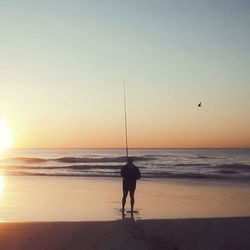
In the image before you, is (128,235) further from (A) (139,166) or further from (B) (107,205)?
(A) (139,166)

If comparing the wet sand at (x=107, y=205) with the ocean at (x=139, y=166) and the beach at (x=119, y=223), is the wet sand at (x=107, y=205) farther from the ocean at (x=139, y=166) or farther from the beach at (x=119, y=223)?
the ocean at (x=139, y=166)

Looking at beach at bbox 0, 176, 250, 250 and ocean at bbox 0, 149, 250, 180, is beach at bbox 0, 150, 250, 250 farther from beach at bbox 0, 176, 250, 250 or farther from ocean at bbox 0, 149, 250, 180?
ocean at bbox 0, 149, 250, 180

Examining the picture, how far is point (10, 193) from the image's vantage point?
18828 millimetres

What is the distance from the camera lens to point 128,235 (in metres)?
9.26

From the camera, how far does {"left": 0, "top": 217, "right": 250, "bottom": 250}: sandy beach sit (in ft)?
29.0

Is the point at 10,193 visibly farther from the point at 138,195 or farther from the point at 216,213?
the point at 216,213

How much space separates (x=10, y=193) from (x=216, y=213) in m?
9.13

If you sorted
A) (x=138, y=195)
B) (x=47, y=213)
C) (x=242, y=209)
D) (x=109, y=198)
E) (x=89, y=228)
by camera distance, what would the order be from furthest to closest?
(x=138, y=195) → (x=109, y=198) → (x=242, y=209) → (x=47, y=213) → (x=89, y=228)

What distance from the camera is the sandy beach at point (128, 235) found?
8852mm

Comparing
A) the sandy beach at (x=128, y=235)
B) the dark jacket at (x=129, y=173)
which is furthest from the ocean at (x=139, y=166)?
the sandy beach at (x=128, y=235)

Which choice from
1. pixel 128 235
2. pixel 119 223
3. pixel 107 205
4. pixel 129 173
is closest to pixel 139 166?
pixel 107 205

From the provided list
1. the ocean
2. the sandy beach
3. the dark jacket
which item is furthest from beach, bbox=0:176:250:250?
the ocean

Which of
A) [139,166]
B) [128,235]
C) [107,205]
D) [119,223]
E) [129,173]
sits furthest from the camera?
[139,166]

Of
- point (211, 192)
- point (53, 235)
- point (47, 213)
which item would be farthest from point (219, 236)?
point (211, 192)
